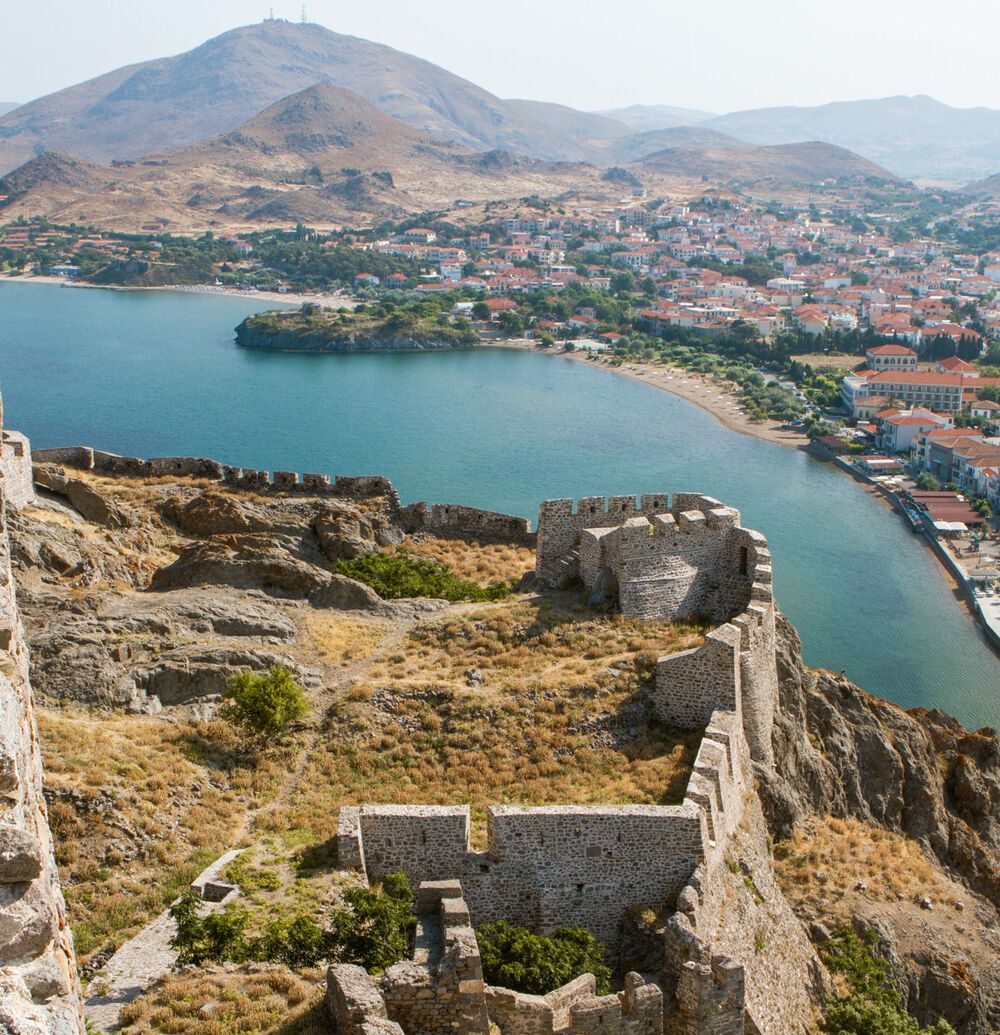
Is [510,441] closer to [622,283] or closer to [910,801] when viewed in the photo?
[910,801]

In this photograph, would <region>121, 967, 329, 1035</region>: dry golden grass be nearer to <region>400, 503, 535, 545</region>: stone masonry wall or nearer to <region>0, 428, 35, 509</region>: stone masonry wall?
<region>0, 428, 35, 509</region>: stone masonry wall

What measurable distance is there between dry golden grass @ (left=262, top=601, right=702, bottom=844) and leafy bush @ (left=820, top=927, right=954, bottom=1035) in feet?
9.36

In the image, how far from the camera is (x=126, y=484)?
22.2m

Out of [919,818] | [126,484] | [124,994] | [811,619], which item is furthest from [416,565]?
[811,619]

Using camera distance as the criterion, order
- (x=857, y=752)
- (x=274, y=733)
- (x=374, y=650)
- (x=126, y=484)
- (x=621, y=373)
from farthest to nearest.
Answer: (x=621, y=373) → (x=126, y=484) → (x=857, y=752) → (x=374, y=650) → (x=274, y=733)

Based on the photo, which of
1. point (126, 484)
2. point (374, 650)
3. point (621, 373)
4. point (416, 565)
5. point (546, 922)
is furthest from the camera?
point (621, 373)

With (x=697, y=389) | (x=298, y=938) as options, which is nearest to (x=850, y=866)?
(x=298, y=938)

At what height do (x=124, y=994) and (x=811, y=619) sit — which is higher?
(x=124, y=994)

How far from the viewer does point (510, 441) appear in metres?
67.1

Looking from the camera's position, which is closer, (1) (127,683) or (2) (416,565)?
(1) (127,683)

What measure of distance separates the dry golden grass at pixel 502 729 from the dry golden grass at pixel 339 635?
0.44 meters

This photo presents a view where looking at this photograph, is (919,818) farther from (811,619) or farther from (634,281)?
(634,281)

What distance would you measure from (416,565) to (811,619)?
85.0 ft

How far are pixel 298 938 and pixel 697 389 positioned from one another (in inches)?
2934
